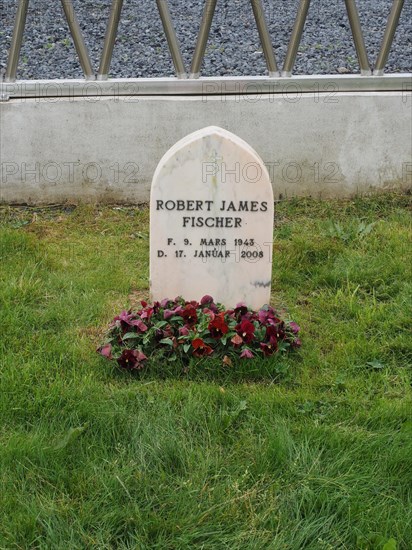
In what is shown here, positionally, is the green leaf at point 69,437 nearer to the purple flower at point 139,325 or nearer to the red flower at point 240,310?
the purple flower at point 139,325

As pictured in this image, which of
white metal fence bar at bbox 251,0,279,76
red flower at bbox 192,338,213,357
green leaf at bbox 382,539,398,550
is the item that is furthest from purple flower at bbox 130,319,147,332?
white metal fence bar at bbox 251,0,279,76

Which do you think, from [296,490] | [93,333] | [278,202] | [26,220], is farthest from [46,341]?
[278,202]

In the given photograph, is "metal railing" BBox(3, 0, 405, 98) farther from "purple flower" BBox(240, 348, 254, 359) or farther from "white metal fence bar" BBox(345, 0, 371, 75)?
"purple flower" BBox(240, 348, 254, 359)

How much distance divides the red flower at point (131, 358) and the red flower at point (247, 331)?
1.55 ft

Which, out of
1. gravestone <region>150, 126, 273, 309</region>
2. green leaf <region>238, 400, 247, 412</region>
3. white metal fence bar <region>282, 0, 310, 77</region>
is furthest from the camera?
white metal fence bar <region>282, 0, 310, 77</region>

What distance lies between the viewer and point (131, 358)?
135 inches

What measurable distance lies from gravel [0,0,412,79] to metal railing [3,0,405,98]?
0.30 meters

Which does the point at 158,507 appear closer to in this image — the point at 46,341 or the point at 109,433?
the point at 109,433

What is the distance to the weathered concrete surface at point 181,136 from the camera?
5.43 meters

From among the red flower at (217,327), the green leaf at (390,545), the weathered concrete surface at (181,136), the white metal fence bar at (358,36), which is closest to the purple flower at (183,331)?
the red flower at (217,327)

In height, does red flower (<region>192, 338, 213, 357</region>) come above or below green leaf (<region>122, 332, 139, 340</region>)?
below

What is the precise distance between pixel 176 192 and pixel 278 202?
2.07 meters

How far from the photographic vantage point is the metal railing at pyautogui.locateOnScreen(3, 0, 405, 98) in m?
5.46

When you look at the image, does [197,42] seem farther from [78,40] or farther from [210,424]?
[210,424]
